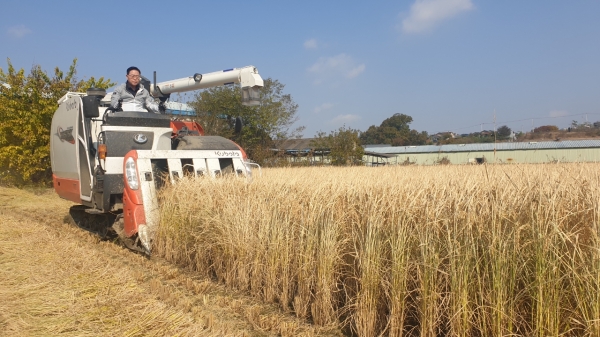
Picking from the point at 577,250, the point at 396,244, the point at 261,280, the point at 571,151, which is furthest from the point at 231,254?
the point at 571,151

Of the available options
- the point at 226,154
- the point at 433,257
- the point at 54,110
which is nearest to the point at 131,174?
the point at 226,154

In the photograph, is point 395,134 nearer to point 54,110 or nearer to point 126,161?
point 54,110

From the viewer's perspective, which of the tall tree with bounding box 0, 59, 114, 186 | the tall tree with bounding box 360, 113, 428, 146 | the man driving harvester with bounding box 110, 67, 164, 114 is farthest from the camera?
the tall tree with bounding box 360, 113, 428, 146

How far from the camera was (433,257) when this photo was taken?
120 inches

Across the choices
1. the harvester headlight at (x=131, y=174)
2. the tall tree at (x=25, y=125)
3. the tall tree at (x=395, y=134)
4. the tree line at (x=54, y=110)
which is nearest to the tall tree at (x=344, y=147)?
the tree line at (x=54, y=110)

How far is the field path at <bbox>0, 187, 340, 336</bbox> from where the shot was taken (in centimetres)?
342

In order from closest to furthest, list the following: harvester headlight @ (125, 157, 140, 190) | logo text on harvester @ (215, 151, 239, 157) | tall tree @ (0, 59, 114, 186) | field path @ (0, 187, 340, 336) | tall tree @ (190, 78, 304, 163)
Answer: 1. field path @ (0, 187, 340, 336)
2. harvester headlight @ (125, 157, 140, 190)
3. logo text on harvester @ (215, 151, 239, 157)
4. tall tree @ (0, 59, 114, 186)
5. tall tree @ (190, 78, 304, 163)

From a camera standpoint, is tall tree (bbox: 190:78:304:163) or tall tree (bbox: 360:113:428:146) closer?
tall tree (bbox: 190:78:304:163)

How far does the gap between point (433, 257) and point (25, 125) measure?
49.1ft

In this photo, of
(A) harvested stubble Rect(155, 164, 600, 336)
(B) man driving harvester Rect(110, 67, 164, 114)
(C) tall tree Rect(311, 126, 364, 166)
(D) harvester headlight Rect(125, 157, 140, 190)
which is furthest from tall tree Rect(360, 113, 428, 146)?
(A) harvested stubble Rect(155, 164, 600, 336)

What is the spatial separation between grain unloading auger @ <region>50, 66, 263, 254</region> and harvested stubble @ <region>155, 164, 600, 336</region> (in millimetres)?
1757

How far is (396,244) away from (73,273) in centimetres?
350

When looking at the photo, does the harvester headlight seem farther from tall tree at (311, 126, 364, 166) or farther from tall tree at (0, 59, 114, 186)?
tall tree at (311, 126, 364, 166)

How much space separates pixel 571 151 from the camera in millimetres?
37125
